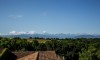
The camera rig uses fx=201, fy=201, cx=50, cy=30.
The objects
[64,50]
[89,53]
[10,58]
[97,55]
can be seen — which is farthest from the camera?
[64,50]

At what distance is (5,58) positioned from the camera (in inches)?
1837

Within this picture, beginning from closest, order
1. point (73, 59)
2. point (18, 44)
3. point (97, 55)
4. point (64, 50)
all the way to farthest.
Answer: point (97, 55) → point (73, 59) → point (18, 44) → point (64, 50)

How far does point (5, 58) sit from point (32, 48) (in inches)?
2774

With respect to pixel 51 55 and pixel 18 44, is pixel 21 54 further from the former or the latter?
pixel 18 44

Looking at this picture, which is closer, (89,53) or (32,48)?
(89,53)

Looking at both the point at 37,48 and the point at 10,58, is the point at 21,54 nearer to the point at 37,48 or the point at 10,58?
the point at 10,58

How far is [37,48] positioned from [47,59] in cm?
7262

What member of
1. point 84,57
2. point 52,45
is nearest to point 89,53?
point 84,57

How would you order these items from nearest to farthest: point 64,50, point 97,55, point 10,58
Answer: point 10,58
point 97,55
point 64,50

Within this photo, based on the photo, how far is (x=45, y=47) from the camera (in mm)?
125562

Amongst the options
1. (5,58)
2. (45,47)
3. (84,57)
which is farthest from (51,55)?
(45,47)

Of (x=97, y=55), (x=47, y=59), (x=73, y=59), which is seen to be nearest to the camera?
(x=47, y=59)

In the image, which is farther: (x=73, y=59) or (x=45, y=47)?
(x=45, y=47)

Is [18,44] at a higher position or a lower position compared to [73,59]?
higher
